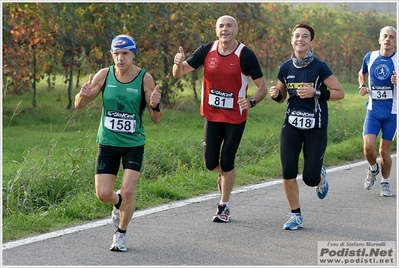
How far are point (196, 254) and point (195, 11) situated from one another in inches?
521

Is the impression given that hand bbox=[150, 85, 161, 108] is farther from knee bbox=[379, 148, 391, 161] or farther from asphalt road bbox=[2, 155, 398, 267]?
knee bbox=[379, 148, 391, 161]

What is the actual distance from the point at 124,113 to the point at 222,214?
5.69 feet

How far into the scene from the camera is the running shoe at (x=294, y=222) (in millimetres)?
8031

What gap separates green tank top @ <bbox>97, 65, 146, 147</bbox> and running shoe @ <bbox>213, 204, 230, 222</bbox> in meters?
1.45

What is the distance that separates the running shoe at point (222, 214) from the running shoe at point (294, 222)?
0.65 m

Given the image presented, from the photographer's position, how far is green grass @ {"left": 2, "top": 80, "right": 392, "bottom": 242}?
8492 mm

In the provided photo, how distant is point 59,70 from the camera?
19.3 metres

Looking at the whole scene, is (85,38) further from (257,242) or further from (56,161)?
(257,242)

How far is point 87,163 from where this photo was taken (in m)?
10.1

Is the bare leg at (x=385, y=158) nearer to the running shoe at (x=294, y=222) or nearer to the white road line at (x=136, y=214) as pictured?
the white road line at (x=136, y=214)

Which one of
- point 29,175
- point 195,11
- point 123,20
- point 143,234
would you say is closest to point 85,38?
point 123,20

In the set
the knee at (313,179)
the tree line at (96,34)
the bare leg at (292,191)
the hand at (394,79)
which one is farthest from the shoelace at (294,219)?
the tree line at (96,34)

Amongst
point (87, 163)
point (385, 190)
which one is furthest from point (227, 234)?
point (385, 190)

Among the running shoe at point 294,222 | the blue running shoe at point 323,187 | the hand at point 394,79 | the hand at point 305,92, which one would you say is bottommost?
the running shoe at point 294,222
